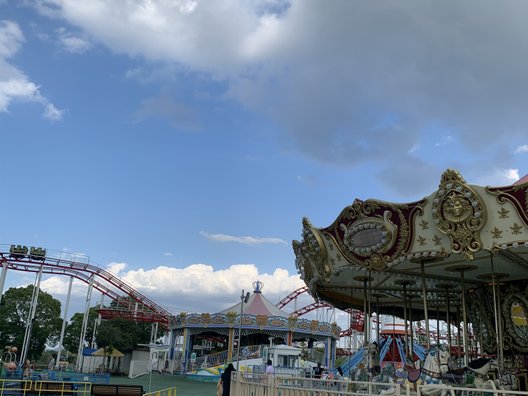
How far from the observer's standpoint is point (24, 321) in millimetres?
37438

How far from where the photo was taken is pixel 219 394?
346 inches

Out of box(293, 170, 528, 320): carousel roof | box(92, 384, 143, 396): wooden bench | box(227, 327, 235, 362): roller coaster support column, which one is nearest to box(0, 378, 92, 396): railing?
box(92, 384, 143, 396): wooden bench

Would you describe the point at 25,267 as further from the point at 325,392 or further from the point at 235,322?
the point at 325,392

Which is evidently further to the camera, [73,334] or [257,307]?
[73,334]

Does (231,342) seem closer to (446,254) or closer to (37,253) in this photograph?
(37,253)

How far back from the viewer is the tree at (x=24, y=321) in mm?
36344

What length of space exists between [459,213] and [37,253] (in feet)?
88.7

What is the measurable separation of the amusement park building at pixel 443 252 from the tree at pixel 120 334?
27.0 m

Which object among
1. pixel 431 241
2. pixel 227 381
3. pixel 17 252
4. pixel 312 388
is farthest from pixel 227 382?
pixel 17 252

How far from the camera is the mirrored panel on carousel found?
31.1ft

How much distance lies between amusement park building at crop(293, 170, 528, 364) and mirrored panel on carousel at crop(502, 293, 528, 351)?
0.02 m

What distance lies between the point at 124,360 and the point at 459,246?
104 feet

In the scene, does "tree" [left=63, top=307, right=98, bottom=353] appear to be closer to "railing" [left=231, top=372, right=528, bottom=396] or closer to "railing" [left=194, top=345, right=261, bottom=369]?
"railing" [left=194, top=345, right=261, bottom=369]

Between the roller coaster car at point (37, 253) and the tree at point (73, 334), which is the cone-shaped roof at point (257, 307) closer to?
the roller coaster car at point (37, 253)
